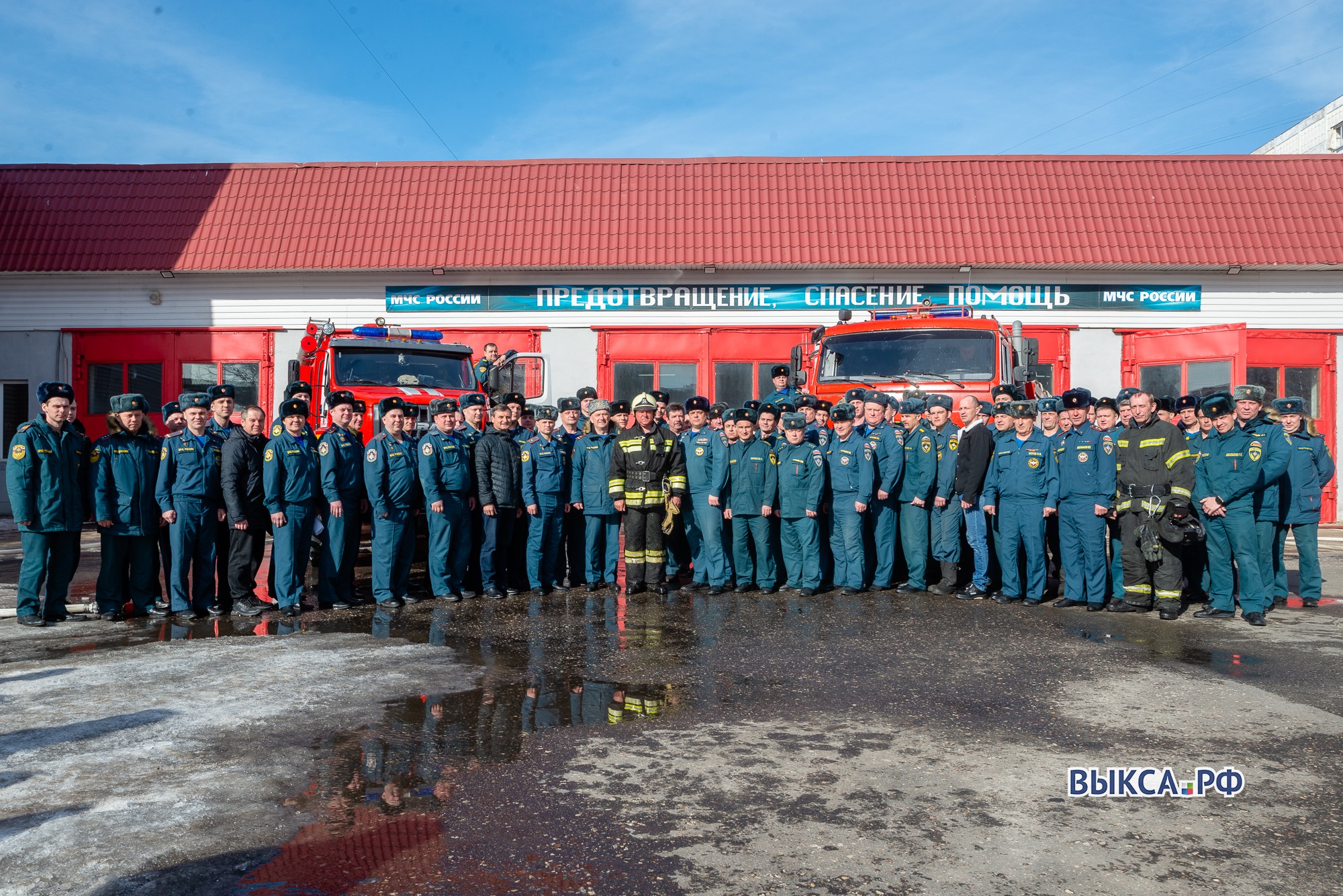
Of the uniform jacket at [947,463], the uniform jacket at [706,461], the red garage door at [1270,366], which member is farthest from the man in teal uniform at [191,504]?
the red garage door at [1270,366]

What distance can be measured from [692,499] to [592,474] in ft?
3.42

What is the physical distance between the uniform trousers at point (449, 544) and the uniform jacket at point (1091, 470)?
18.0 ft

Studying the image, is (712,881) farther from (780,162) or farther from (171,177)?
(171,177)

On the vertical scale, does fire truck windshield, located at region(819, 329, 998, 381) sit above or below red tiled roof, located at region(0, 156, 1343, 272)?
below

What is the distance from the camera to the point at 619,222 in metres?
19.2

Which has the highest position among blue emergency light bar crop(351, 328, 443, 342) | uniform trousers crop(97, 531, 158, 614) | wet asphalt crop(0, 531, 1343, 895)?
blue emergency light bar crop(351, 328, 443, 342)

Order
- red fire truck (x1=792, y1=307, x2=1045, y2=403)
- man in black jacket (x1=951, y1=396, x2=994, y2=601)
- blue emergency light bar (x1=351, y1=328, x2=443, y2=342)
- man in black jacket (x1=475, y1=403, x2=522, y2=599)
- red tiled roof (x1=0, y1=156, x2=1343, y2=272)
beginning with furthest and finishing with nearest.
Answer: red tiled roof (x1=0, y1=156, x2=1343, y2=272), blue emergency light bar (x1=351, y1=328, x2=443, y2=342), red fire truck (x1=792, y1=307, x2=1045, y2=403), man in black jacket (x1=475, y1=403, x2=522, y2=599), man in black jacket (x1=951, y1=396, x2=994, y2=601)

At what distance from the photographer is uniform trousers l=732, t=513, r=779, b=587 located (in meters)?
10.1

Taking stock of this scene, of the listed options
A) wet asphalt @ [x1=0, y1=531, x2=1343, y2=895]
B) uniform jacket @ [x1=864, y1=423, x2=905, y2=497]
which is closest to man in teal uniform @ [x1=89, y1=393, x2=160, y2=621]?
wet asphalt @ [x1=0, y1=531, x2=1343, y2=895]

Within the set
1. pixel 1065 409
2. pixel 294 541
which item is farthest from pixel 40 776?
pixel 1065 409

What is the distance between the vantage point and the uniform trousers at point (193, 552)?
8758 mm

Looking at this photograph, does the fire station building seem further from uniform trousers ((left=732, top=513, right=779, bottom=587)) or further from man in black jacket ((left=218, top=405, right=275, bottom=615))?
man in black jacket ((left=218, top=405, right=275, bottom=615))

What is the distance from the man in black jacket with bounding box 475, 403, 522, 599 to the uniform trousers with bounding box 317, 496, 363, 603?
1188 mm

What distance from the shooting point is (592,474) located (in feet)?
33.7
